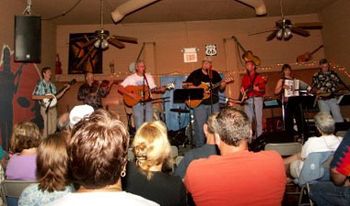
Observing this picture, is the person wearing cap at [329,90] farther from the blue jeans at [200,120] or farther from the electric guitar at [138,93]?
the electric guitar at [138,93]

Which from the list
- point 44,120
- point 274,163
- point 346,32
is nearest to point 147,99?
point 44,120

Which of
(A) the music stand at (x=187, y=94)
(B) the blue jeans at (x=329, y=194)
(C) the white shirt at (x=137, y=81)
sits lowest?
(B) the blue jeans at (x=329, y=194)

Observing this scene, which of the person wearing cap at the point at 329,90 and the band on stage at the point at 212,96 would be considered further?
the person wearing cap at the point at 329,90

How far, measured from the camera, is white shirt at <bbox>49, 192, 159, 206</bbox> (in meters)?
0.93

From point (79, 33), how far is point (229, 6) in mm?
4285

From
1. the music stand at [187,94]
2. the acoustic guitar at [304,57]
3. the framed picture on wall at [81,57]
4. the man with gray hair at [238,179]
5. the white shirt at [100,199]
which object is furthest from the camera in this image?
the acoustic guitar at [304,57]

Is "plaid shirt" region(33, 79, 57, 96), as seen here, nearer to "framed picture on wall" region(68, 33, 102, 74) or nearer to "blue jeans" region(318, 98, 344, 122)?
"framed picture on wall" region(68, 33, 102, 74)

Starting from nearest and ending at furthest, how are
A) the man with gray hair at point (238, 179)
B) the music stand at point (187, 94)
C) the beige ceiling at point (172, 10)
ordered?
the man with gray hair at point (238, 179), the music stand at point (187, 94), the beige ceiling at point (172, 10)

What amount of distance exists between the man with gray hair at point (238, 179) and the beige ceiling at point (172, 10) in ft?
21.4

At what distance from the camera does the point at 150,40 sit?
30.4 feet

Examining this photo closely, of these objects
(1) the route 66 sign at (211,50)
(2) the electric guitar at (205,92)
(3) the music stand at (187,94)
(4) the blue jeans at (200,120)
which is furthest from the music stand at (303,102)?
(1) the route 66 sign at (211,50)

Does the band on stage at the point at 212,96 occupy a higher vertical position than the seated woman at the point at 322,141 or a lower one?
higher

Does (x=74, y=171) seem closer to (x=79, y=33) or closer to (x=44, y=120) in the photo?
(x=44, y=120)

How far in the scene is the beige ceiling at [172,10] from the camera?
764cm
